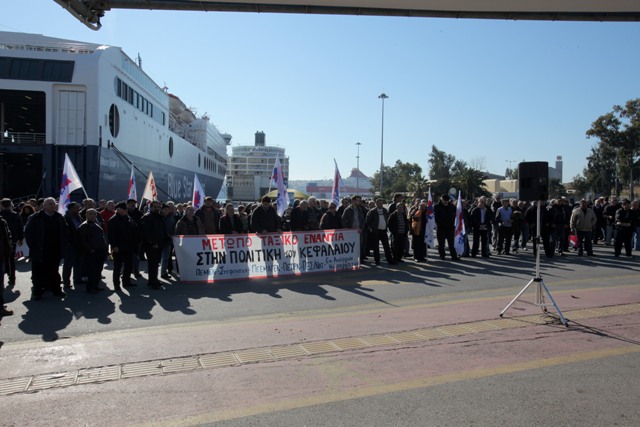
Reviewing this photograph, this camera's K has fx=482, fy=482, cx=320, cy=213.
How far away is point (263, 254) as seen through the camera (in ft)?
35.4

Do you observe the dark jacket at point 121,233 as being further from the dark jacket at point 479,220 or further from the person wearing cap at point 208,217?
the dark jacket at point 479,220

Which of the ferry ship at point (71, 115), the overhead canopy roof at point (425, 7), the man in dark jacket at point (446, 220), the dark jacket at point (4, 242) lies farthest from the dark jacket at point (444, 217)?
the ferry ship at point (71, 115)

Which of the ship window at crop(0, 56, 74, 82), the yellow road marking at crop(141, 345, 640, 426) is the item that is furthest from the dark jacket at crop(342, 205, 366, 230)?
the ship window at crop(0, 56, 74, 82)

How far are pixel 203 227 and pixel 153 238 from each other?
1.56m

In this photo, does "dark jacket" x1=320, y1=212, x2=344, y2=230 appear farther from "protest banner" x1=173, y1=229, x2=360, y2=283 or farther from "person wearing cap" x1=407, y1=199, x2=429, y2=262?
"person wearing cap" x1=407, y1=199, x2=429, y2=262

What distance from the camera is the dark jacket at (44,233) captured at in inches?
322

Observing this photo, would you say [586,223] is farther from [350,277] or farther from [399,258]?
[350,277]

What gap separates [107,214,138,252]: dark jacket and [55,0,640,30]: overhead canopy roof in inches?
141

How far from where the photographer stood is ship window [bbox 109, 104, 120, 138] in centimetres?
2520

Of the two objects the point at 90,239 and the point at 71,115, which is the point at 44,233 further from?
the point at 71,115

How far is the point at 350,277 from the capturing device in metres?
10.7

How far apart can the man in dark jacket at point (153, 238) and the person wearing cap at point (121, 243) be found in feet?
0.78

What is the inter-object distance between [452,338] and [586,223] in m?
11.1

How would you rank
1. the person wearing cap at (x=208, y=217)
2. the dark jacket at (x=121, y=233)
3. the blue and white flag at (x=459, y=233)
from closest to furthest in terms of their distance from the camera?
the dark jacket at (x=121, y=233) → the person wearing cap at (x=208, y=217) → the blue and white flag at (x=459, y=233)
